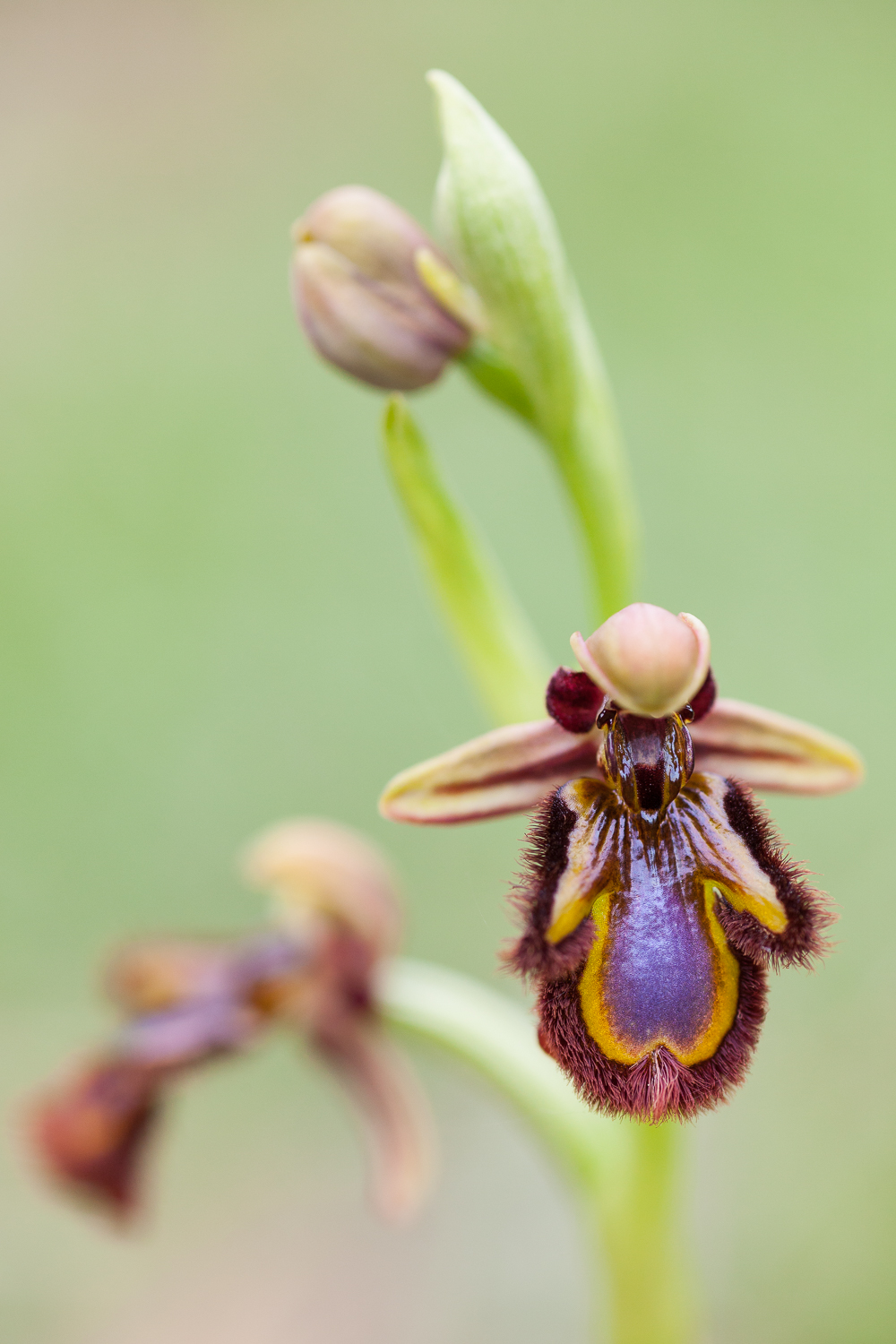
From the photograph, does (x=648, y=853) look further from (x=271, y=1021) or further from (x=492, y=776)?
(x=271, y=1021)

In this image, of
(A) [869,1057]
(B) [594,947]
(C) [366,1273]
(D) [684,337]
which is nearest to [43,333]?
(D) [684,337]

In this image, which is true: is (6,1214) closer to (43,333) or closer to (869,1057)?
(869,1057)

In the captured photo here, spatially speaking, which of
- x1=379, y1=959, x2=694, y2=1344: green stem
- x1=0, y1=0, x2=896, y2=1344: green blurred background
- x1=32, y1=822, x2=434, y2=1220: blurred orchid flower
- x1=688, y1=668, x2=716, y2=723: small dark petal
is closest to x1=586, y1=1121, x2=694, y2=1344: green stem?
x1=379, y1=959, x2=694, y2=1344: green stem

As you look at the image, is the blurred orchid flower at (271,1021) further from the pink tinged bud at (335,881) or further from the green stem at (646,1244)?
the green stem at (646,1244)

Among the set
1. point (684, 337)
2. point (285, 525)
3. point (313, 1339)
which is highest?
point (684, 337)

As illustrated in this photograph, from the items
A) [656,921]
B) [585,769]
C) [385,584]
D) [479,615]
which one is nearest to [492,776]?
[585,769]

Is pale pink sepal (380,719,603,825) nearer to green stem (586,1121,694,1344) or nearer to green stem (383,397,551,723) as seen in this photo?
green stem (383,397,551,723)
